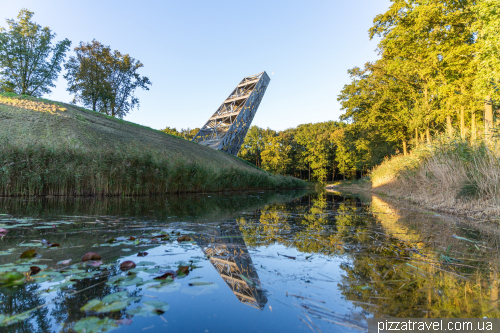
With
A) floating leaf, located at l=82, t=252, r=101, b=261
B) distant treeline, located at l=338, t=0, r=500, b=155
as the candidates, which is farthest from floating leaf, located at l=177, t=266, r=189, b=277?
distant treeline, located at l=338, t=0, r=500, b=155

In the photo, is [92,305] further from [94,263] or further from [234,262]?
[234,262]

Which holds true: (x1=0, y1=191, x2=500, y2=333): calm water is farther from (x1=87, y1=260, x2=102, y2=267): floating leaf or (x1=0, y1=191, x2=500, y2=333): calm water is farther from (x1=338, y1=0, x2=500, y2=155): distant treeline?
(x1=338, y1=0, x2=500, y2=155): distant treeline

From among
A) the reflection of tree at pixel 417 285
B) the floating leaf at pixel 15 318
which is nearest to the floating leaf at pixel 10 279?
the floating leaf at pixel 15 318

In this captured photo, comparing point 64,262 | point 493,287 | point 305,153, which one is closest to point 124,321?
point 64,262

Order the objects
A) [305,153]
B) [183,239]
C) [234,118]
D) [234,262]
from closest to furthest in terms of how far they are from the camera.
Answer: [234,262], [183,239], [234,118], [305,153]

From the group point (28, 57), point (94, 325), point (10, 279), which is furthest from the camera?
point (28, 57)

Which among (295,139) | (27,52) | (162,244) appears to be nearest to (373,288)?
(162,244)

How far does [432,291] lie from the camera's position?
4.57ft

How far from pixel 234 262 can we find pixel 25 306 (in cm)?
121

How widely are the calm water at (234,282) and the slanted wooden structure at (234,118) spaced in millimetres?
22436

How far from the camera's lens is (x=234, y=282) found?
1508mm

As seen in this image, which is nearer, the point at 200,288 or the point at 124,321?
the point at 124,321

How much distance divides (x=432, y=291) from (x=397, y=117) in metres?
16.0

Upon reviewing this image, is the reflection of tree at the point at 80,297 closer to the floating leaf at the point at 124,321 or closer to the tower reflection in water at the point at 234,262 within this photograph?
the floating leaf at the point at 124,321
